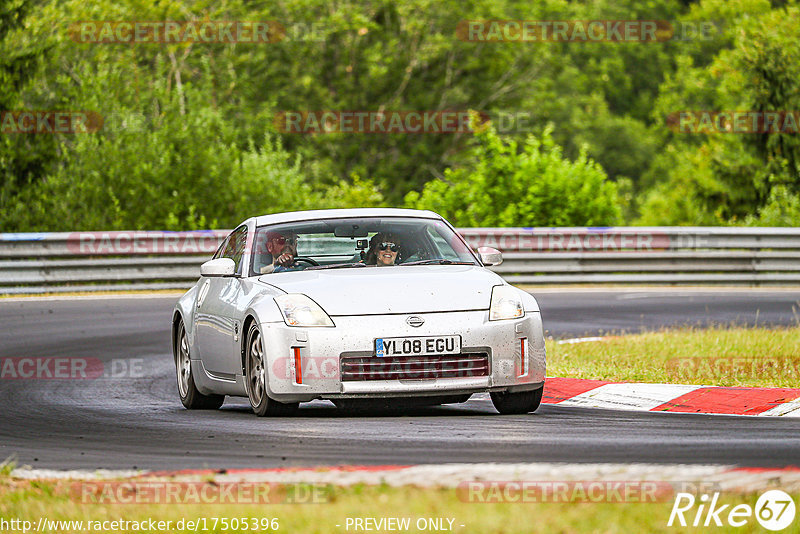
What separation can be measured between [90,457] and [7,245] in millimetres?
15075

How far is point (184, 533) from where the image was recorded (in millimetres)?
5289

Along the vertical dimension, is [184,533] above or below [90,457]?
above

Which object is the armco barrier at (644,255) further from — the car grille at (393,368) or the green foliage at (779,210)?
the car grille at (393,368)

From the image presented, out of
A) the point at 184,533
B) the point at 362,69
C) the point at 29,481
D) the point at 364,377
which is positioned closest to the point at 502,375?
the point at 364,377

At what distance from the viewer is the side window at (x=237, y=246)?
10.4 m

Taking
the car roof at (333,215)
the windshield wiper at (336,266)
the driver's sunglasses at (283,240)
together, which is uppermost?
the car roof at (333,215)

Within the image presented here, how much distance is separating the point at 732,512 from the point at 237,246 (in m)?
6.07

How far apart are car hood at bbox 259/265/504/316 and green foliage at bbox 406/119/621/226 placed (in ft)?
60.8

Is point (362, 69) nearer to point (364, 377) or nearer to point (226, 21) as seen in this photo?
point (226, 21)

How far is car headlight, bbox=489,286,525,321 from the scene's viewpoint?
8938mm
